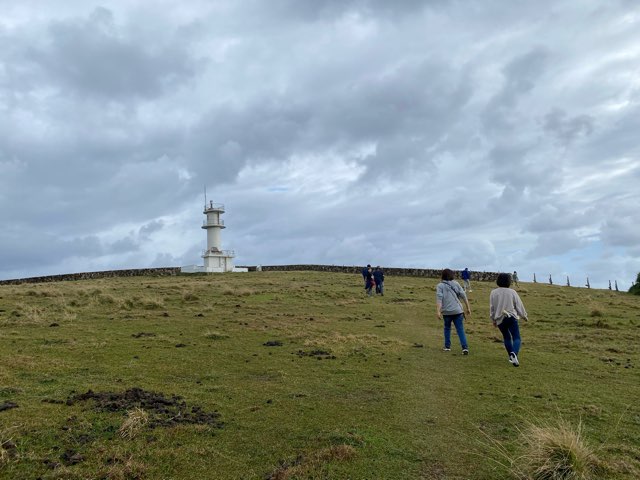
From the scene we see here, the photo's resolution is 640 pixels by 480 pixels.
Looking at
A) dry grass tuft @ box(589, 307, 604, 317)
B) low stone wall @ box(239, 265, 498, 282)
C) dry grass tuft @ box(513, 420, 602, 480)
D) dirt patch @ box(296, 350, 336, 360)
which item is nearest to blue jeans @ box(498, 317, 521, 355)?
dirt patch @ box(296, 350, 336, 360)

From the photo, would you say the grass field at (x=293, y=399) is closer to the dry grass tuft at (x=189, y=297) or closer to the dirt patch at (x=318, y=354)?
the dirt patch at (x=318, y=354)

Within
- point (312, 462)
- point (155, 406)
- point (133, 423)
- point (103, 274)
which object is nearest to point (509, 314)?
point (312, 462)

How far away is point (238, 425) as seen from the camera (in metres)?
7.54

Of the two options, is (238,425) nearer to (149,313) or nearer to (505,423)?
(505,423)

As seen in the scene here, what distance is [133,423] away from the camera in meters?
7.06

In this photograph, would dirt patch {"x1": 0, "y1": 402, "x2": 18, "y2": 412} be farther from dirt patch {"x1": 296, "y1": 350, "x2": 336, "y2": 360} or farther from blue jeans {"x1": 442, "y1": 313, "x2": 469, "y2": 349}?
blue jeans {"x1": 442, "y1": 313, "x2": 469, "y2": 349}

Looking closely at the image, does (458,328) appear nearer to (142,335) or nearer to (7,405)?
(142,335)

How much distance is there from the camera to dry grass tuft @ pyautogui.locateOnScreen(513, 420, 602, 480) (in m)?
5.54

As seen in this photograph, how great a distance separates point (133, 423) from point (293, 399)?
2824 millimetres

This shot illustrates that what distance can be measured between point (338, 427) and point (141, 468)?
9.11ft

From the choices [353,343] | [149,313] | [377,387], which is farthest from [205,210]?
[377,387]

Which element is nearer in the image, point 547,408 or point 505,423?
point 505,423

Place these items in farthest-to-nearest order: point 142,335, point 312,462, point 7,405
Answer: point 142,335
point 7,405
point 312,462

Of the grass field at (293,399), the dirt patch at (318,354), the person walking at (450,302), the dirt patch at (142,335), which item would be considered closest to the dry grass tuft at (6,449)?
the grass field at (293,399)
